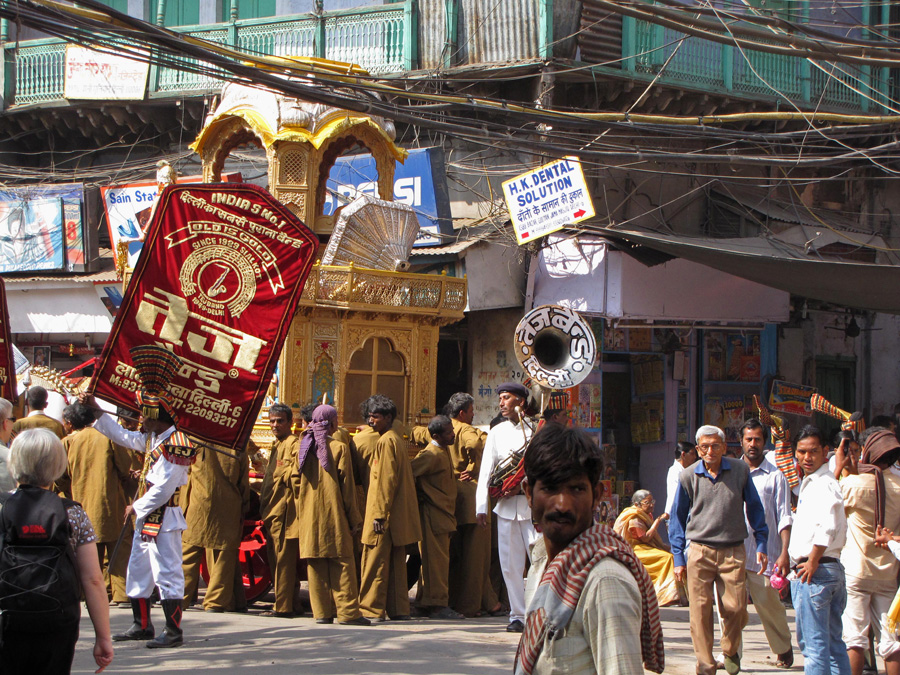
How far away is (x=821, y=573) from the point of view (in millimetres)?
5859

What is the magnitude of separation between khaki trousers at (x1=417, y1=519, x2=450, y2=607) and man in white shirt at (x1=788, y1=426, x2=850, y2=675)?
3.24 m

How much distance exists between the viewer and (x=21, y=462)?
4250 mm

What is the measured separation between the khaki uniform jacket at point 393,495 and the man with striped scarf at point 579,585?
16.6 feet

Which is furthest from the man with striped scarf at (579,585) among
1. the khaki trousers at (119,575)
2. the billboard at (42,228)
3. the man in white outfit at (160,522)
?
the billboard at (42,228)

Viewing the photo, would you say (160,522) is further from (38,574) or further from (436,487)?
(38,574)

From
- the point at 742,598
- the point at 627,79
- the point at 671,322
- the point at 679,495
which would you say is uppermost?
the point at 627,79

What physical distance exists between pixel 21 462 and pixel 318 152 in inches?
253

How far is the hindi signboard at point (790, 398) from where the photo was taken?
14172mm

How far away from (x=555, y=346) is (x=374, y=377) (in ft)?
6.38

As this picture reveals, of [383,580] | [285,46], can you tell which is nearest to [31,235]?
[285,46]

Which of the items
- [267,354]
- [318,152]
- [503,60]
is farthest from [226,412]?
[503,60]

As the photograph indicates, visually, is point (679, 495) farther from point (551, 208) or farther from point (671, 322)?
Result: point (671, 322)

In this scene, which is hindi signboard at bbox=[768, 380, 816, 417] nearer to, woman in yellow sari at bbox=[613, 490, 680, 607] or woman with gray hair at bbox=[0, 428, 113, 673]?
woman in yellow sari at bbox=[613, 490, 680, 607]

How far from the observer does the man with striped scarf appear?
2625 millimetres
